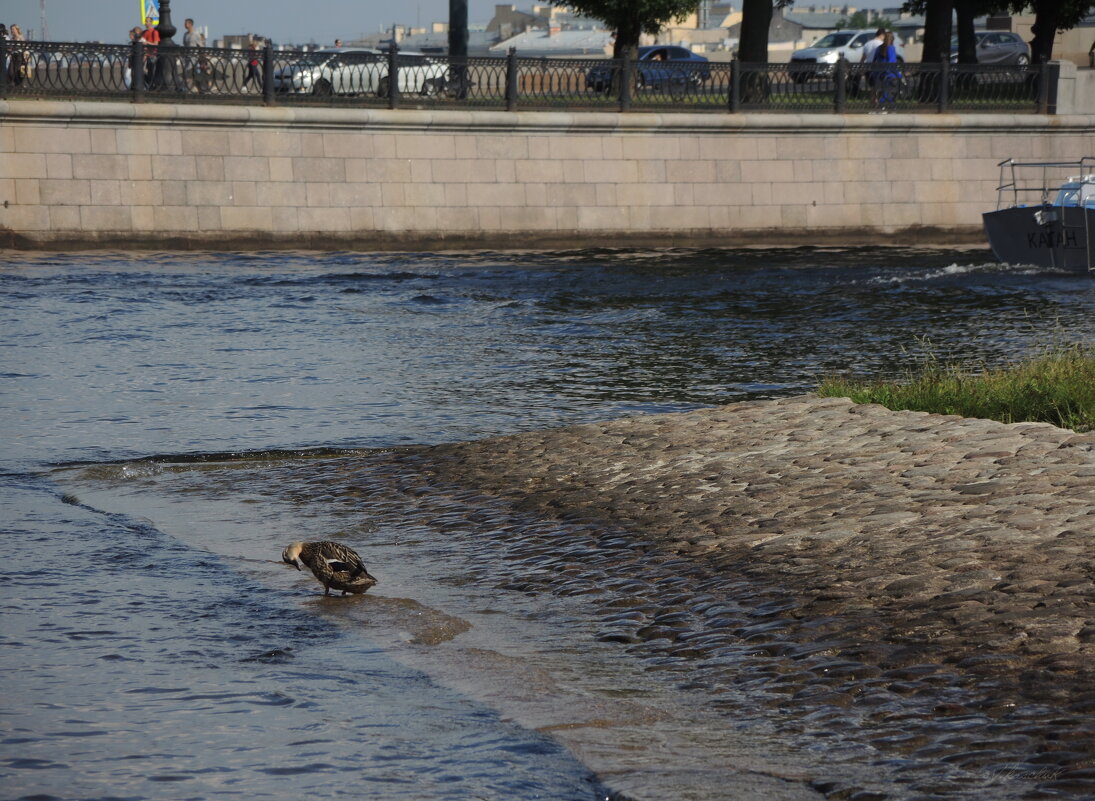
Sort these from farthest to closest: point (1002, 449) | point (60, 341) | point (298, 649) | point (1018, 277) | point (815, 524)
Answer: point (1018, 277) < point (60, 341) < point (1002, 449) < point (815, 524) < point (298, 649)

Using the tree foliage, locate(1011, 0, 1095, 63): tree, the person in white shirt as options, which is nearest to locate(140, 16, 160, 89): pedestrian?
the person in white shirt

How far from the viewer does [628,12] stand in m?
40.6

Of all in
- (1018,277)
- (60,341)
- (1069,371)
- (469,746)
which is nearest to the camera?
(469,746)

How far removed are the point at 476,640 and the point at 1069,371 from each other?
529 cm

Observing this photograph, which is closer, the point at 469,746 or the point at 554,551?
the point at 469,746

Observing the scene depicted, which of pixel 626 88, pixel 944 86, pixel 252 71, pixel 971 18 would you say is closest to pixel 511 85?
pixel 626 88

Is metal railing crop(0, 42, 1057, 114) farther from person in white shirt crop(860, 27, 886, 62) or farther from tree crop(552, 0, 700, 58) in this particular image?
tree crop(552, 0, 700, 58)

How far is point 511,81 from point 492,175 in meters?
1.56

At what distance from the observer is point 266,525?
27.8 feet

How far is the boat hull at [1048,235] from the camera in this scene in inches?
896

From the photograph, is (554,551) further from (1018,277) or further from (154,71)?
(154,71)

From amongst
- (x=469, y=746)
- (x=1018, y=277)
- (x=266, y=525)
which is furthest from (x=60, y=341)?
(x=1018, y=277)

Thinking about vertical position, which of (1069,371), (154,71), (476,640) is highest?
(154,71)

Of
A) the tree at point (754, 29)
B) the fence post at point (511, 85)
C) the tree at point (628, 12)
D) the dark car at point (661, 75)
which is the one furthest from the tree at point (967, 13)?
the fence post at point (511, 85)
